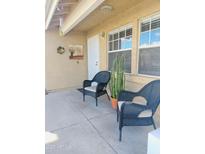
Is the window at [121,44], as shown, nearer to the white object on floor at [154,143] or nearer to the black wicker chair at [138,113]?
the black wicker chair at [138,113]

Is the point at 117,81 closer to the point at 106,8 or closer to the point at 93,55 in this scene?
the point at 106,8

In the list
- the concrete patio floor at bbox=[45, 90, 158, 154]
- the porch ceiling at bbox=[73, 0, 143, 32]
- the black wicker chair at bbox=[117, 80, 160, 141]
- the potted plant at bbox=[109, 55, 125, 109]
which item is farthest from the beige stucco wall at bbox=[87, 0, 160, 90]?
the black wicker chair at bbox=[117, 80, 160, 141]

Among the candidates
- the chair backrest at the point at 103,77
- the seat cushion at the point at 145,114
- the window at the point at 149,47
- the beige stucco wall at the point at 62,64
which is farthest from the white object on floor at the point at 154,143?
the beige stucco wall at the point at 62,64

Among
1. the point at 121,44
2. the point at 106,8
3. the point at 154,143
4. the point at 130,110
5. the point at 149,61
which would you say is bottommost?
the point at 154,143

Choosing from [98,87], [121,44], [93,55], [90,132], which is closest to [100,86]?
[98,87]

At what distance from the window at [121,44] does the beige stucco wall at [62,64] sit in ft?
6.39

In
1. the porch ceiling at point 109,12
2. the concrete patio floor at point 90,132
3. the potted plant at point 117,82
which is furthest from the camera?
the potted plant at point 117,82

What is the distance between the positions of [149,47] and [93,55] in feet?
9.96

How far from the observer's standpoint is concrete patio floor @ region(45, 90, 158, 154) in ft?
7.30

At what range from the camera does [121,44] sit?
4559 millimetres

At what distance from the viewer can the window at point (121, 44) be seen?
4227 millimetres
